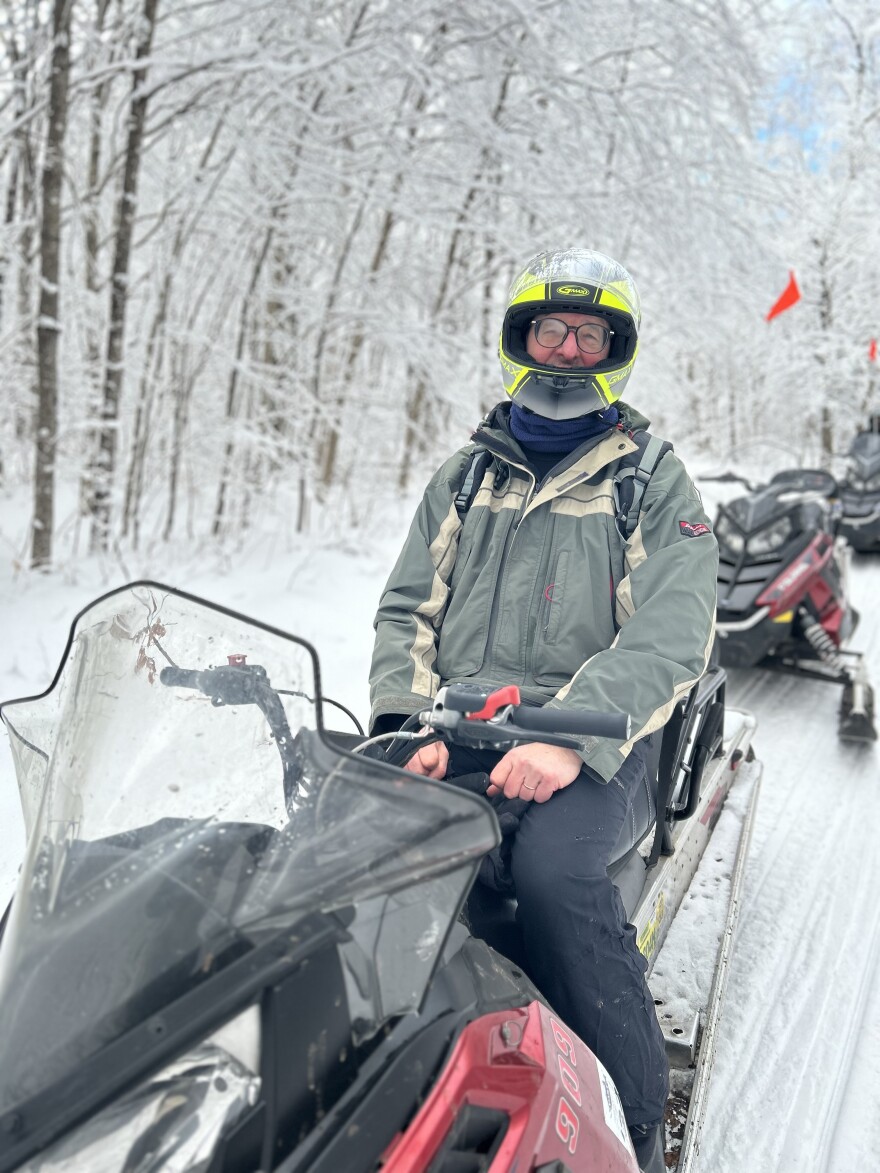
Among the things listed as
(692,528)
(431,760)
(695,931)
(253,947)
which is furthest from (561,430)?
(253,947)

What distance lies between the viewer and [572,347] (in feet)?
6.98

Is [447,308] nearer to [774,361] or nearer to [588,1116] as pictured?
[588,1116]

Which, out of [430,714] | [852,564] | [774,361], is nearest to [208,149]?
[430,714]

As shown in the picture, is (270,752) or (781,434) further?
(781,434)

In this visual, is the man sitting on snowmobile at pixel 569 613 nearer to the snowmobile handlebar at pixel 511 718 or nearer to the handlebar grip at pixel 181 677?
the snowmobile handlebar at pixel 511 718

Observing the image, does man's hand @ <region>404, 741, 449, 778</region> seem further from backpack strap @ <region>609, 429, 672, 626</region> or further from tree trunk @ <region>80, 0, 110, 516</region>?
tree trunk @ <region>80, 0, 110, 516</region>

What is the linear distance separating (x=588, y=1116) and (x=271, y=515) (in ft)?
24.8

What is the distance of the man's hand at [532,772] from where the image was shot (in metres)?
1.63

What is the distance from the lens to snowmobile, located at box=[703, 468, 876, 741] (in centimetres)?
461

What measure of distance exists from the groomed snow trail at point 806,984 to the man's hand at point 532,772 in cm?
97

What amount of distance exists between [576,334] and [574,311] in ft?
0.17

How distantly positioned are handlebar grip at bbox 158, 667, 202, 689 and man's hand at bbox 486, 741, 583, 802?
23.7 inches

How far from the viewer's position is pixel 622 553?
78.2 inches

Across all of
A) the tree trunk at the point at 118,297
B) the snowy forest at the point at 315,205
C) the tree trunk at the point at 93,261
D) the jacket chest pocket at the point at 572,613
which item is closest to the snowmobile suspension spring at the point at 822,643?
the jacket chest pocket at the point at 572,613
